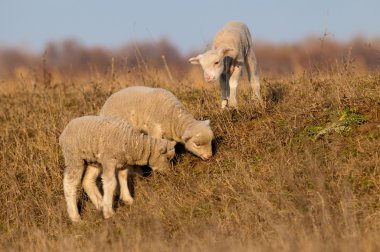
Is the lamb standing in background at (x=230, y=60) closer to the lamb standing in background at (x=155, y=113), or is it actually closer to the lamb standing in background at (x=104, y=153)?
the lamb standing in background at (x=155, y=113)

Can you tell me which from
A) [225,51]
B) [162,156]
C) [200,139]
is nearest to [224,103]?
[225,51]

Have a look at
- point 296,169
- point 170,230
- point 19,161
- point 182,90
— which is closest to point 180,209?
point 170,230

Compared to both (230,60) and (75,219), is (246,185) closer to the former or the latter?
(75,219)

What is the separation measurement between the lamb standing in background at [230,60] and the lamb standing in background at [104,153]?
1703 mm

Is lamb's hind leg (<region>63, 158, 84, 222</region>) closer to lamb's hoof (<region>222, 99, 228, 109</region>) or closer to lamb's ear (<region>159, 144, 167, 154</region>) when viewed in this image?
lamb's ear (<region>159, 144, 167, 154</region>)

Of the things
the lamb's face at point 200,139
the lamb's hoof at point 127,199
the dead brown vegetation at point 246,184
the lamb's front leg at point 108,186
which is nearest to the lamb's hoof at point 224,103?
the dead brown vegetation at point 246,184

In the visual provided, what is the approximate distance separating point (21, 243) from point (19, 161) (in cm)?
319

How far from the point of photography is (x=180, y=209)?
8922 mm

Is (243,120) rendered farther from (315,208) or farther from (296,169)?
(315,208)

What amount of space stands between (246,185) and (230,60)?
3086 millimetres

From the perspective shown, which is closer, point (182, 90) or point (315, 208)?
point (315, 208)

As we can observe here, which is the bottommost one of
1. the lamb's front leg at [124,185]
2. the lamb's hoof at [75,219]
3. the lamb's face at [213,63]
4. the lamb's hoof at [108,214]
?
the lamb's hoof at [75,219]

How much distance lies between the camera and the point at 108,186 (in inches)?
364

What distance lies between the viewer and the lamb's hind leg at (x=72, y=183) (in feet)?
31.2
